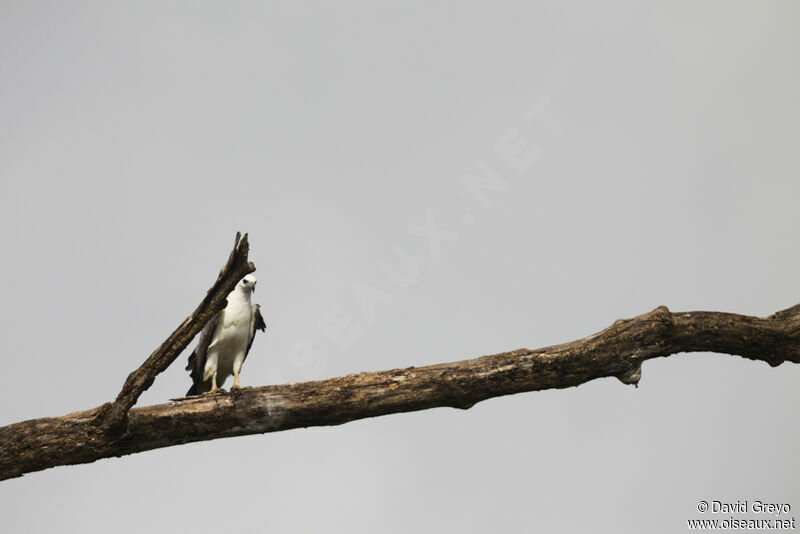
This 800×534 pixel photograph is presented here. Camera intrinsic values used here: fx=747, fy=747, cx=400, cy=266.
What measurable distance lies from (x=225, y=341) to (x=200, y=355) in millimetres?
364

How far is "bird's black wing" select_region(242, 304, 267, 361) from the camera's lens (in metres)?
9.40

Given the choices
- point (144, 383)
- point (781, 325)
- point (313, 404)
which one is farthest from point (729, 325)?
point (144, 383)

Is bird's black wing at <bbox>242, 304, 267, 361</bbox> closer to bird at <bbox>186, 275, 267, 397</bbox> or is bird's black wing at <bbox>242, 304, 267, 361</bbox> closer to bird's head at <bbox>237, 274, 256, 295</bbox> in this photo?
bird at <bbox>186, 275, 267, 397</bbox>

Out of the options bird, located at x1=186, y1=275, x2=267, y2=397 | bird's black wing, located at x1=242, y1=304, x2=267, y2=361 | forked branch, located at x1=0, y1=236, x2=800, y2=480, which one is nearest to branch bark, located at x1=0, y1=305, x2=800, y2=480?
forked branch, located at x1=0, y1=236, x2=800, y2=480

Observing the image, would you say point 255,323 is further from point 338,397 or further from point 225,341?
point 338,397

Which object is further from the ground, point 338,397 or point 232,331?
point 232,331

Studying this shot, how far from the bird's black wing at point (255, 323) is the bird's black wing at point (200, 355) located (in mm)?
468

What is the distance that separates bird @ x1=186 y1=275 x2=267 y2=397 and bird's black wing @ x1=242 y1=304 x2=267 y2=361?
0.02 m

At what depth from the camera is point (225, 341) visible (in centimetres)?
913

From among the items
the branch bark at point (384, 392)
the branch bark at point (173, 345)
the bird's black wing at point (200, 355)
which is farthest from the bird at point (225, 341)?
the branch bark at point (173, 345)

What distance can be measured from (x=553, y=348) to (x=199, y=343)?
4.62 meters

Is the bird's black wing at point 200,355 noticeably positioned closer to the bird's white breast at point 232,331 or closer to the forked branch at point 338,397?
the bird's white breast at point 232,331

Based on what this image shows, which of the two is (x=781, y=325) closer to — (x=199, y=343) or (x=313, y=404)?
(x=313, y=404)

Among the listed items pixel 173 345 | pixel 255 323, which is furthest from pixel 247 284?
pixel 173 345
